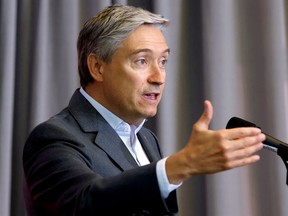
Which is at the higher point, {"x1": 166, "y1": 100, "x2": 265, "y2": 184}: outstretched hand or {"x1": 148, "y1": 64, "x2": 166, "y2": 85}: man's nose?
{"x1": 148, "y1": 64, "x2": 166, "y2": 85}: man's nose

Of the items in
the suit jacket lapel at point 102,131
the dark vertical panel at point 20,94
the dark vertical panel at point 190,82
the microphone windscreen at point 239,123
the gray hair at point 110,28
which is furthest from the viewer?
the dark vertical panel at point 190,82

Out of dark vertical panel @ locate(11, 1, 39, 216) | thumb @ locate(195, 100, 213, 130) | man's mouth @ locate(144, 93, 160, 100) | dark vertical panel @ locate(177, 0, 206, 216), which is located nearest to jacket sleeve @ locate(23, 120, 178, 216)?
thumb @ locate(195, 100, 213, 130)

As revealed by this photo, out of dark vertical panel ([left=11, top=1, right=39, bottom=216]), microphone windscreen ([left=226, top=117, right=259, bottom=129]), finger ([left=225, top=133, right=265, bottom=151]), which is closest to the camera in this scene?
finger ([left=225, top=133, right=265, bottom=151])

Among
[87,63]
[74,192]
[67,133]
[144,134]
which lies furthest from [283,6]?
[74,192]

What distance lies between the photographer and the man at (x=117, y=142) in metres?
0.96

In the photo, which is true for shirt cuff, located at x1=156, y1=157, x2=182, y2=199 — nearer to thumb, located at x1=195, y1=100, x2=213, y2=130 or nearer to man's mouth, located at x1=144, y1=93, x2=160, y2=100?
thumb, located at x1=195, y1=100, x2=213, y2=130

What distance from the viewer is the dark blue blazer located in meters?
1.00

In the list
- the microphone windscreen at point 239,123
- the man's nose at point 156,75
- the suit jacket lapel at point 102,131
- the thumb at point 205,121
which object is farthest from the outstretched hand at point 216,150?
the man's nose at point 156,75

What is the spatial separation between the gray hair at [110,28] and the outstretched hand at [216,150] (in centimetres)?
57

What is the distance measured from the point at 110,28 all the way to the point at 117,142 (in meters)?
0.32

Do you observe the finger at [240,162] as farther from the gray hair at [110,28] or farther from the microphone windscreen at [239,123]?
the gray hair at [110,28]

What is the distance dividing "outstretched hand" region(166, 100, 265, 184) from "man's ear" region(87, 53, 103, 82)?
61 centimetres

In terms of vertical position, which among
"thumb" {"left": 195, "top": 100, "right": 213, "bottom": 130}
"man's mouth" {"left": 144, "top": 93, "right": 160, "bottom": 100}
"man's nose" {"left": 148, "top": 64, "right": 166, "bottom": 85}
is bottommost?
"man's mouth" {"left": 144, "top": 93, "right": 160, "bottom": 100}

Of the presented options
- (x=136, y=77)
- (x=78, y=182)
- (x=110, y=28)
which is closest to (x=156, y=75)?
(x=136, y=77)
